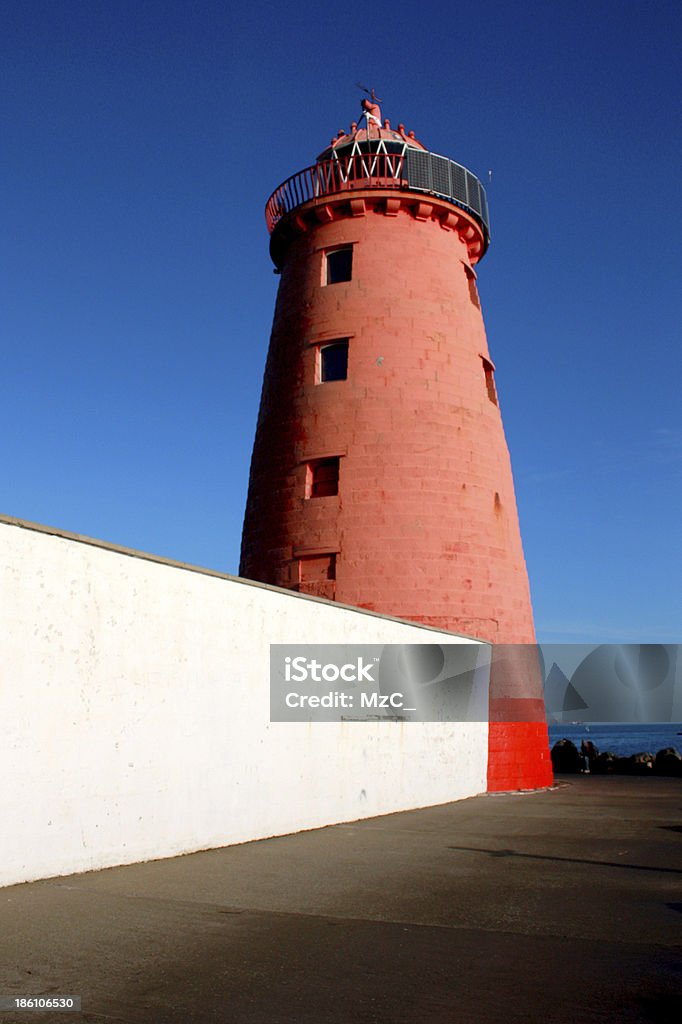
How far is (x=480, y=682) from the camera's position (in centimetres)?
1662

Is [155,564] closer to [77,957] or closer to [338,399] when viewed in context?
[77,957]

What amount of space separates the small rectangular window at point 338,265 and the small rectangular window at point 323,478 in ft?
13.6

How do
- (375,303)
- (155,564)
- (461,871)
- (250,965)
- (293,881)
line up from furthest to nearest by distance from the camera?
1. (375,303)
2. (155,564)
3. (461,871)
4. (293,881)
5. (250,965)

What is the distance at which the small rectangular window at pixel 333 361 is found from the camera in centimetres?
1764

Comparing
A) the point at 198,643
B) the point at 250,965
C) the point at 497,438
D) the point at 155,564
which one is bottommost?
the point at 250,965

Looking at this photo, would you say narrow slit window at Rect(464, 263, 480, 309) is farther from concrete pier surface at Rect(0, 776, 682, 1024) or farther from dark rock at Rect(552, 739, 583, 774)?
dark rock at Rect(552, 739, 583, 774)

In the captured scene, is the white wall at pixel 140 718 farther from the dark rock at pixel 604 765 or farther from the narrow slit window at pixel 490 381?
the dark rock at pixel 604 765

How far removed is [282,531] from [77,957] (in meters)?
12.6

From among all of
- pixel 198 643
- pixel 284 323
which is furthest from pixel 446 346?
pixel 198 643

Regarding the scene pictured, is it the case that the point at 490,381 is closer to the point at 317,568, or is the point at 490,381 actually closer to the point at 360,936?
the point at 317,568

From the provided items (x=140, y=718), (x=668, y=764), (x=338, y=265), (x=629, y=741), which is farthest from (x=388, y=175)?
(x=629, y=741)

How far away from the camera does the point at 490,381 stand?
762 inches

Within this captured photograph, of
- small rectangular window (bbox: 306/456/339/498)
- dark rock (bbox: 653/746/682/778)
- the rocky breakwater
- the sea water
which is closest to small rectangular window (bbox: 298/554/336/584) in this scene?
small rectangular window (bbox: 306/456/339/498)

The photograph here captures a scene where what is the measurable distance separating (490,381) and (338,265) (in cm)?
436
